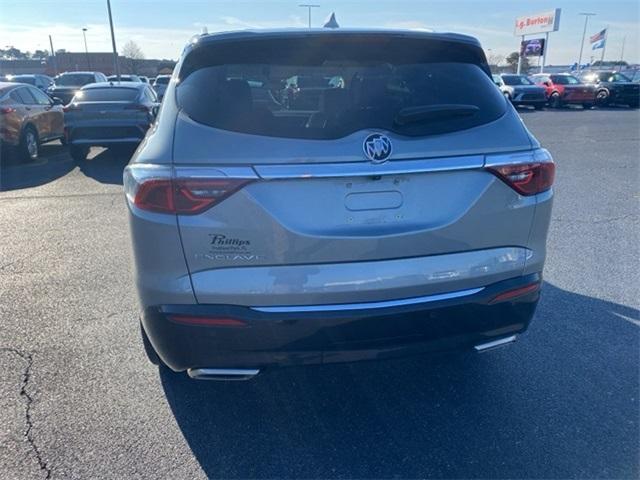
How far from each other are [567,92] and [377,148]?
27.4 m

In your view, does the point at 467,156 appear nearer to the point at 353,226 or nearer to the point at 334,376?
the point at 353,226

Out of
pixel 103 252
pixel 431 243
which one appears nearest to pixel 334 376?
pixel 431 243

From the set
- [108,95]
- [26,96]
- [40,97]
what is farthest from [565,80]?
[26,96]

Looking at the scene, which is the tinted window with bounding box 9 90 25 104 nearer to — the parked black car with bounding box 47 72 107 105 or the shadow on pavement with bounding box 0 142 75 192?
the shadow on pavement with bounding box 0 142 75 192

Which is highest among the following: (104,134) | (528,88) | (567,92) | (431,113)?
(431,113)

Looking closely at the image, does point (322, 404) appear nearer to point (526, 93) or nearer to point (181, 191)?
point (181, 191)

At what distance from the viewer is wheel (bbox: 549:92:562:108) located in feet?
86.1

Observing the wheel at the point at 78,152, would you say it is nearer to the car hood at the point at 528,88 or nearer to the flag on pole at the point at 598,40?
the car hood at the point at 528,88

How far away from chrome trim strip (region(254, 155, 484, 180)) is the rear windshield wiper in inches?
7.8

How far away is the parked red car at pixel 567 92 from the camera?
85.0ft

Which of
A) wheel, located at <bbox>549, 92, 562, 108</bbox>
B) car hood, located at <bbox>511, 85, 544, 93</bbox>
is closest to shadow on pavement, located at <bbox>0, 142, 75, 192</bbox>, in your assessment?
car hood, located at <bbox>511, 85, 544, 93</bbox>

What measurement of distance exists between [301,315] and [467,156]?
0.99 meters

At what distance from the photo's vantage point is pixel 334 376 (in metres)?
3.16

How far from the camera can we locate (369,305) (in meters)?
2.26
